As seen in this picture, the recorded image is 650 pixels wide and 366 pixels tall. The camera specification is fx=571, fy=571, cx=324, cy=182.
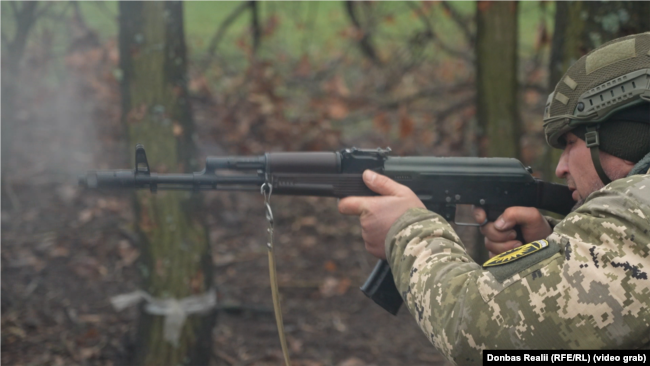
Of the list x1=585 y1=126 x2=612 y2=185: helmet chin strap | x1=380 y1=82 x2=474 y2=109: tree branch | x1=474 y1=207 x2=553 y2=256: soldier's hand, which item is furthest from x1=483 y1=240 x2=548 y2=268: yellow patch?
x1=380 y1=82 x2=474 y2=109: tree branch

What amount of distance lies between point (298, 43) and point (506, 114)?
5.76 m

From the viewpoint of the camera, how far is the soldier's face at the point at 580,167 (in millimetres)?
1994

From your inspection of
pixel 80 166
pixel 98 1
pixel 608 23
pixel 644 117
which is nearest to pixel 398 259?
pixel 644 117

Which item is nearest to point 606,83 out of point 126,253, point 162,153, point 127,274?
point 162,153

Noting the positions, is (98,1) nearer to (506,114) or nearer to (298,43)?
(298,43)

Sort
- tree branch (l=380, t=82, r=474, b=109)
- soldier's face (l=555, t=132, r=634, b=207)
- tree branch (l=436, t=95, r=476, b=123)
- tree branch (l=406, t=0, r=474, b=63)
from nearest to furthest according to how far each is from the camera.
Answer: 1. soldier's face (l=555, t=132, r=634, b=207)
2. tree branch (l=406, t=0, r=474, b=63)
3. tree branch (l=436, t=95, r=476, b=123)
4. tree branch (l=380, t=82, r=474, b=109)

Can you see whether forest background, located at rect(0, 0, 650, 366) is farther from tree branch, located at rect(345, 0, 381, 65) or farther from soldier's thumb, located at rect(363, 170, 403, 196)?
soldier's thumb, located at rect(363, 170, 403, 196)

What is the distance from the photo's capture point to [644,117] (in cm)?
182

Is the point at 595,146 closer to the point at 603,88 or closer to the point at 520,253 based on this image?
the point at 603,88

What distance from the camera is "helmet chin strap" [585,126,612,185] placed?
6.28 feet

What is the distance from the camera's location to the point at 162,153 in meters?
3.40

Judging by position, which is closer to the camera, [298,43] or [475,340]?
[475,340]

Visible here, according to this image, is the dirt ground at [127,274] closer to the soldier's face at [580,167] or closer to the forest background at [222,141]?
the forest background at [222,141]

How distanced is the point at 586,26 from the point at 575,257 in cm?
206
